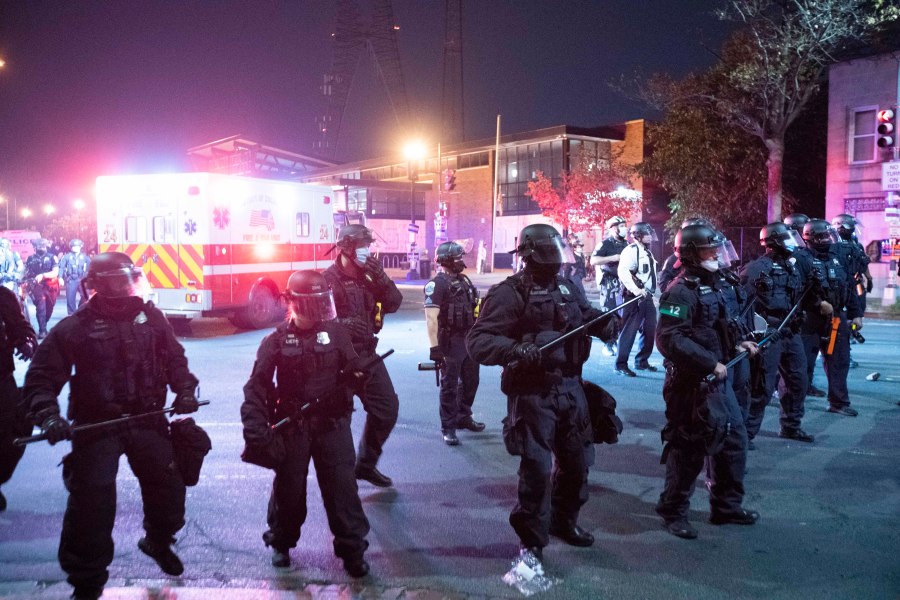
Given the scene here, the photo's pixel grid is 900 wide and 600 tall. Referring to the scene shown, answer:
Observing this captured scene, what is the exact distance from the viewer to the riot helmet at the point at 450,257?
279 inches

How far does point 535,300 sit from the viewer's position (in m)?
4.33

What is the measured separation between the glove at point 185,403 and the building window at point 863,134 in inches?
1015

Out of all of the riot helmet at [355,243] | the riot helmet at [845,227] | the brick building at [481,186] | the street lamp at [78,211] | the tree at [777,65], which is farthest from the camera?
the street lamp at [78,211]

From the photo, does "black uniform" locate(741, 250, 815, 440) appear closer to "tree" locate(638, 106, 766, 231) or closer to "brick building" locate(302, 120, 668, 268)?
"tree" locate(638, 106, 766, 231)

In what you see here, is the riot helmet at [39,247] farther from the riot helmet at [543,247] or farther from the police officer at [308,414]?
the riot helmet at [543,247]

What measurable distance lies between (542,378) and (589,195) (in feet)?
109

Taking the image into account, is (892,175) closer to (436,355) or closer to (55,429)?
(436,355)

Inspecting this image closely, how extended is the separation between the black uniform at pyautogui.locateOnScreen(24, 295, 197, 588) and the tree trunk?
23100 millimetres

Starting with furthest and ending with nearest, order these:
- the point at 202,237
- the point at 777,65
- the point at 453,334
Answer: the point at 777,65, the point at 202,237, the point at 453,334

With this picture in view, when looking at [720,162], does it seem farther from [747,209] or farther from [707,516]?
[707,516]

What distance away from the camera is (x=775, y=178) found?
78.8ft

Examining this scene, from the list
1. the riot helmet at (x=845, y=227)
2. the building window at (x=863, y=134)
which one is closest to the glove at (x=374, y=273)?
the riot helmet at (x=845, y=227)

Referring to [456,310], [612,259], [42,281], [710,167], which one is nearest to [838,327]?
[612,259]

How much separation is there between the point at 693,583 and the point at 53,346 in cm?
362
